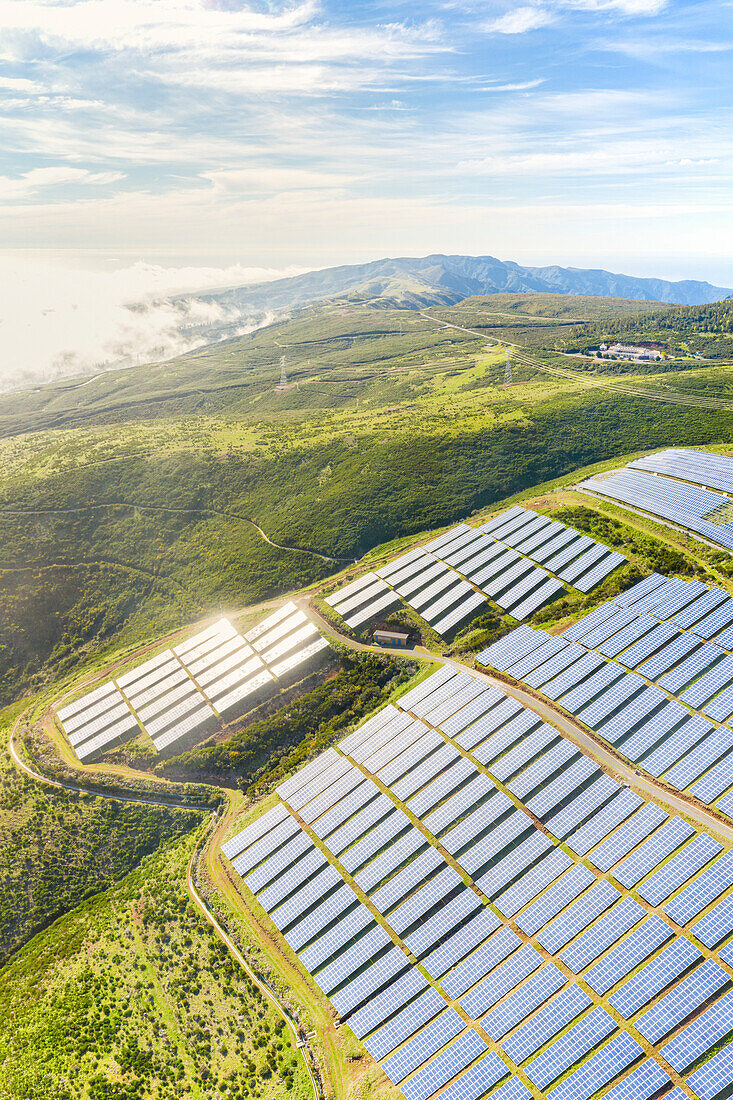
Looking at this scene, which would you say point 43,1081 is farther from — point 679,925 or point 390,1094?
point 679,925

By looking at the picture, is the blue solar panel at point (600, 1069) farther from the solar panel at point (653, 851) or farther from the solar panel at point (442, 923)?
the solar panel at point (442, 923)

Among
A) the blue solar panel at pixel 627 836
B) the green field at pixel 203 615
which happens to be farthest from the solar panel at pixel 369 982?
the blue solar panel at pixel 627 836

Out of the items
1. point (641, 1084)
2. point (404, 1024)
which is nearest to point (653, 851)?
point (641, 1084)

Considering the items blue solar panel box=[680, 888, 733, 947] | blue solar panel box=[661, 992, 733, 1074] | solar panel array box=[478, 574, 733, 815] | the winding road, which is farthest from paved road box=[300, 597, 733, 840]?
blue solar panel box=[661, 992, 733, 1074]

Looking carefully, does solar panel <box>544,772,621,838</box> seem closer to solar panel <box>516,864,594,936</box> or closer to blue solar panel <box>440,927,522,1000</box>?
solar panel <box>516,864,594,936</box>

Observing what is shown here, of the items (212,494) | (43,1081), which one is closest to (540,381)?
(212,494)
